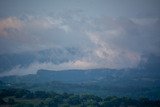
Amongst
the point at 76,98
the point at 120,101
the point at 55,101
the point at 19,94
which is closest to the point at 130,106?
the point at 120,101

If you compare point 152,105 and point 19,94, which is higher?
point 19,94

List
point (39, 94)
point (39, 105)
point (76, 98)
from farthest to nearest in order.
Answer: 1. point (39, 94)
2. point (76, 98)
3. point (39, 105)

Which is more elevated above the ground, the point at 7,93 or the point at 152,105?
the point at 7,93

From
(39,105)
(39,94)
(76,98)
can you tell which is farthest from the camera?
(39,94)

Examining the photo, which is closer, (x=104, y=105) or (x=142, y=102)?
(x=104, y=105)

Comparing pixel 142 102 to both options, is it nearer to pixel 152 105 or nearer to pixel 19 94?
pixel 152 105

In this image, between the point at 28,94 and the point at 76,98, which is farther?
the point at 28,94

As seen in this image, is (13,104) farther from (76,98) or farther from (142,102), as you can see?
(142,102)

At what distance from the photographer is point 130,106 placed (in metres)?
163

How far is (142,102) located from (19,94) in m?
83.4

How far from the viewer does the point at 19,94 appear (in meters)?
184

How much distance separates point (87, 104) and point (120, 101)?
78.2ft

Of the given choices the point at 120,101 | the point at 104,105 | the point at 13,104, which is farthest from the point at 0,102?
the point at 120,101

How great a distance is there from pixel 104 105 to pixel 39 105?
3729 cm
